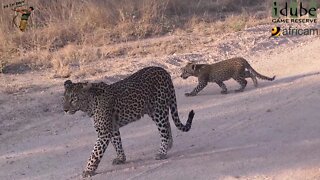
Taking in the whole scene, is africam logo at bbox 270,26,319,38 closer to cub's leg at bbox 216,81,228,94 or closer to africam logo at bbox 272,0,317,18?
africam logo at bbox 272,0,317,18

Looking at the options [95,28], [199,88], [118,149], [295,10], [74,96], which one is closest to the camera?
[74,96]

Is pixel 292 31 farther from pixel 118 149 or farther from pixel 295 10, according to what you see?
pixel 118 149

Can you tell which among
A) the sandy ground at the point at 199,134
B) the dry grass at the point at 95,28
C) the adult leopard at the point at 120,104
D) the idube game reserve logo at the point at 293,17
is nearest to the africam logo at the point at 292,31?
the idube game reserve logo at the point at 293,17

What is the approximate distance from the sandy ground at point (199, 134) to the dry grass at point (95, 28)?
1.27m

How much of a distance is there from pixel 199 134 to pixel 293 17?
10.2m

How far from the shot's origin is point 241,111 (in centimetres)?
979

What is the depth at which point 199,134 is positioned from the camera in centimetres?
894

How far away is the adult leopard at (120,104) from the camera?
24.0 feet

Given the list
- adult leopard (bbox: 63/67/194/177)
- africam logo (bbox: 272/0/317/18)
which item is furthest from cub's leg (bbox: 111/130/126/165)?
africam logo (bbox: 272/0/317/18)

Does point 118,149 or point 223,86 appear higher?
point 118,149

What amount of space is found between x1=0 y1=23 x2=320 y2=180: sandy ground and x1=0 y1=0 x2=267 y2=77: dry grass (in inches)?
49.9

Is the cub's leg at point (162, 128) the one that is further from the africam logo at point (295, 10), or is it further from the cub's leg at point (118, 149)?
the africam logo at point (295, 10)

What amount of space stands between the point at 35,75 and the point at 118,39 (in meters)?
3.64

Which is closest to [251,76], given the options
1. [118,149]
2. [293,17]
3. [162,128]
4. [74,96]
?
[162,128]
